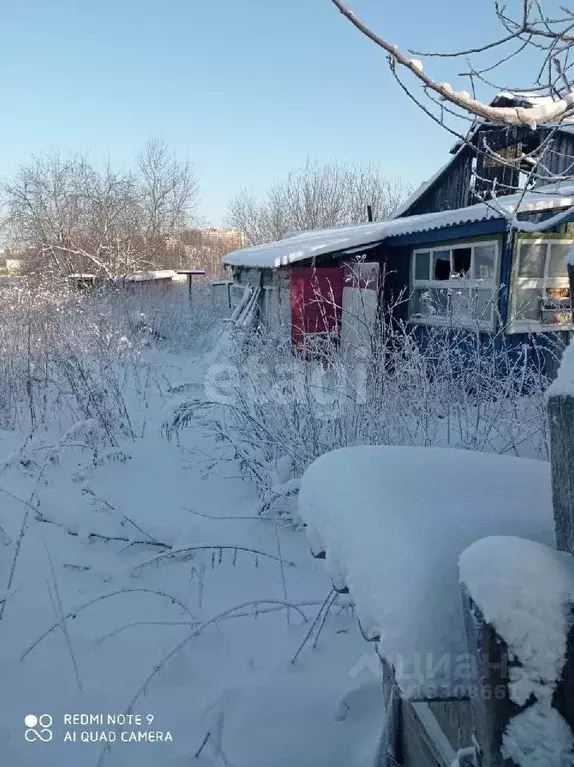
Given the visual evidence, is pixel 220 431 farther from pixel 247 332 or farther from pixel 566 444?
pixel 566 444

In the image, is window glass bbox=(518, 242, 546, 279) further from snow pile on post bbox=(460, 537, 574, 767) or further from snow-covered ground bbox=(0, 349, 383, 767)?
snow pile on post bbox=(460, 537, 574, 767)

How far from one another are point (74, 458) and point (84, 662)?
3.12 metres

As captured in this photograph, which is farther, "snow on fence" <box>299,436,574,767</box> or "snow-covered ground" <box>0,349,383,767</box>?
"snow-covered ground" <box>0,349,383,767</box>

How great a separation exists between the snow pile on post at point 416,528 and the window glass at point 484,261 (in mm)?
7954

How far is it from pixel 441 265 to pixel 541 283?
209 cm

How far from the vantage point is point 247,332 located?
6.40 meters

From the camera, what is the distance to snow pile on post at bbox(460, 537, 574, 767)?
583 mm

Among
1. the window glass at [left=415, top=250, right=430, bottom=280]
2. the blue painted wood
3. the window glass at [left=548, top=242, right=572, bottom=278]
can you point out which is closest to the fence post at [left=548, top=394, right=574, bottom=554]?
the blue painted wood

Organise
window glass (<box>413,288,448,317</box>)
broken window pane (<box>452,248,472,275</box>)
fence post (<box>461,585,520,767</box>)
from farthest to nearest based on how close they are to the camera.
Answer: broken window pane (<box>452,248,472,275</box>)
window glass (<box>413,288,448,317</box>)
fence post (<box>461,585,520,767</box>)

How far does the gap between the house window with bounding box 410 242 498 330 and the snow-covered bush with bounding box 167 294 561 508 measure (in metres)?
3.42

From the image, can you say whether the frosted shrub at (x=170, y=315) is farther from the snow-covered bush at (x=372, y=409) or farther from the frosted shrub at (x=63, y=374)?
the snow-covered bush at (x=372, y=409)

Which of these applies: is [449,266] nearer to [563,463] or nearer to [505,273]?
[505,273]

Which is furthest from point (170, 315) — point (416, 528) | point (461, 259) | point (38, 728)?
point (416, 528)

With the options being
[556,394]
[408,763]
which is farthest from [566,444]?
[408,763]
